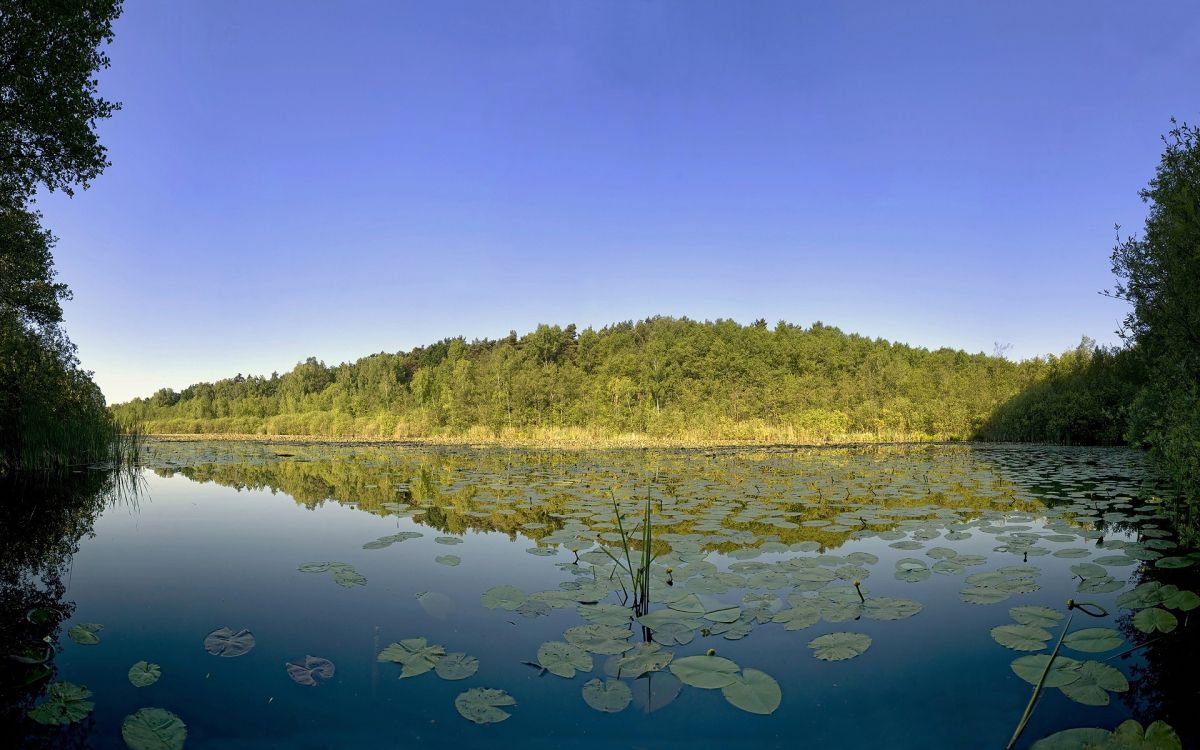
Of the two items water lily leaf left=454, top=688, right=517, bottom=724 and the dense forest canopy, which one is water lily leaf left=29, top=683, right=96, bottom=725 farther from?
the dense forest canopy

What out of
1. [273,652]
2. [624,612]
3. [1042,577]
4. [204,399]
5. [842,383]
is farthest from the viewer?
[204,399]

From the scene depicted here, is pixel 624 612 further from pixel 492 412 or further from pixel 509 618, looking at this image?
pixel 492 412

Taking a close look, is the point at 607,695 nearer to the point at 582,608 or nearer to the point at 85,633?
the point at 582,608

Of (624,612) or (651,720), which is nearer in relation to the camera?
(651,720)

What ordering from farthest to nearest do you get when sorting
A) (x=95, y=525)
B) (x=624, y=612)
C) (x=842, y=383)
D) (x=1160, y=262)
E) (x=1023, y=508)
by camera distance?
(x=842, y=383)
(x=1160, y=262)
(x=1023, y=508)
(x=95, y=525)
(x=624, y=612)

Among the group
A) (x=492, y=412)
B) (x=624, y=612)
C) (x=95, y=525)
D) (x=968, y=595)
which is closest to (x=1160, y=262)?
(x=968, y=595)

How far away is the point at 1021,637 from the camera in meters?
3.37

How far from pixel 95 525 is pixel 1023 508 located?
42.6 feet

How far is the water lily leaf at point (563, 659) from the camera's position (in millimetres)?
2973

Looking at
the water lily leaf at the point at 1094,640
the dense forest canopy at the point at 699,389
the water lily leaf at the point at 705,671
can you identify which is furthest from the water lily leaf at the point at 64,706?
the dense forest canopy at the point at 699,389

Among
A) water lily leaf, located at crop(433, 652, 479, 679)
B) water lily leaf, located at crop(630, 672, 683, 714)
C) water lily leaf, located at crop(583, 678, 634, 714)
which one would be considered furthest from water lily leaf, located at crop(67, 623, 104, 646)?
water lily leaf, located at crop(630, 672, 683, 714)

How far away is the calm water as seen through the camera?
2.60 m

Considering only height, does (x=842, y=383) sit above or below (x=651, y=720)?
above

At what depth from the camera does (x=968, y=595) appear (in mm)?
4211
